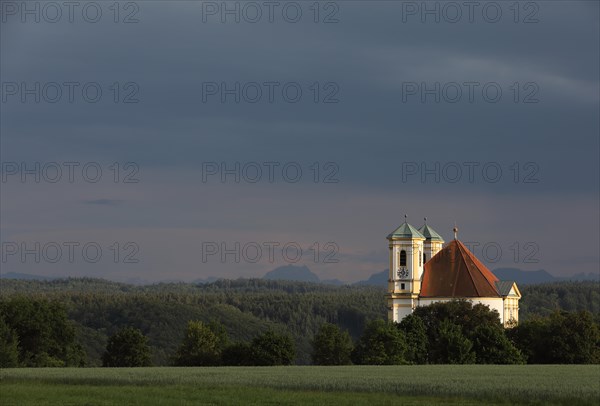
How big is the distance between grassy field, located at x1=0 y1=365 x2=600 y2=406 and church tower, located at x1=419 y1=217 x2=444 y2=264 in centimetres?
10416

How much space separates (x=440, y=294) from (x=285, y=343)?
175 ft

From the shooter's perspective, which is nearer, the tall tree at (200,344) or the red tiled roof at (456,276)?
the tall tree at (200,344)

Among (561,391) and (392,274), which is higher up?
(392,274)

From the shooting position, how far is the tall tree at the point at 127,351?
124500 millimetres

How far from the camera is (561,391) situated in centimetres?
5525

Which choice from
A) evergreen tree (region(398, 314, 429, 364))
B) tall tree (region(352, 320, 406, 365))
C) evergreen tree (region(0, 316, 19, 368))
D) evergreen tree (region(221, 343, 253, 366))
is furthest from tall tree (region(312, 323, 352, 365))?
evergreen tree (region(0, 316, 19, 368))

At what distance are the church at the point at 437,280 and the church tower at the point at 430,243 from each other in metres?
10.2

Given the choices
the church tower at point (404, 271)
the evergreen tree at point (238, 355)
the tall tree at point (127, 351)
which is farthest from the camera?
the church tower at point (404, 271)

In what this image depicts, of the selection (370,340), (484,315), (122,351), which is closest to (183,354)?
(122,351)

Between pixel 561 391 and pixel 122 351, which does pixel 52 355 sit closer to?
pixel 122 351

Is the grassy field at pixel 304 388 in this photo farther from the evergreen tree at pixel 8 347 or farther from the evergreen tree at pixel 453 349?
the evergreen tree at pixel 453 349

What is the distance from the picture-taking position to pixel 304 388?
60625 millimetres

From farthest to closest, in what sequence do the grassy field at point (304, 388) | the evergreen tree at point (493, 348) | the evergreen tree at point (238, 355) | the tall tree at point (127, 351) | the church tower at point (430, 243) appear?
the church tower at point (430, 243)
the tall tree at point (127, 351)
the evergreen tree at point (238, 355)
the evergreen tree at point (493, 348)
the grassy field at point (304, 388)

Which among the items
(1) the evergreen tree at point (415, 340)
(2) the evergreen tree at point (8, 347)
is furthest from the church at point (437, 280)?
(2) the evergreen tree at point (8, 347)
